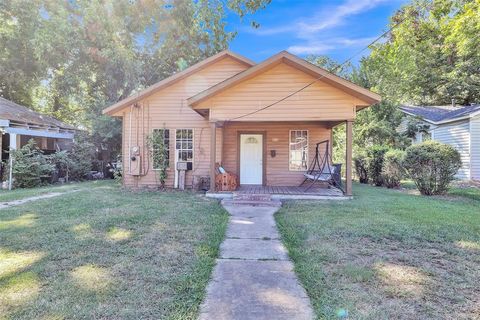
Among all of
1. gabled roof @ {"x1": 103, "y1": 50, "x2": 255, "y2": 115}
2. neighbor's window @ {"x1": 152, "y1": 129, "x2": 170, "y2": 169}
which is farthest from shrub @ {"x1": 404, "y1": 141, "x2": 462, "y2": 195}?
neighbor's window @ {"x1": 152, "y1": 129, "x2": 170, "y2": 169}

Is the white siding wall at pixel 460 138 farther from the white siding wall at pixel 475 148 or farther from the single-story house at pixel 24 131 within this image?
the single-story house at pixel 24 131

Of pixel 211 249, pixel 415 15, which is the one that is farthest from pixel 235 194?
pixel 415 15

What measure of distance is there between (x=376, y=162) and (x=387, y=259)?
8944mm

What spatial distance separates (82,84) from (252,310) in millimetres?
18578

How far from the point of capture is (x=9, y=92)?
19219 millimetres

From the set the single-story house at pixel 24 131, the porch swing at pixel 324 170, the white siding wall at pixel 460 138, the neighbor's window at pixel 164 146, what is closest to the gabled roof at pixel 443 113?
the white siding wall at pixel 460 138

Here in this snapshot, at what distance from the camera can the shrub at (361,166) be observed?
12.3 m

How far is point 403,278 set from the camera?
9.71 feet

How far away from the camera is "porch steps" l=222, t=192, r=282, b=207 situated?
707 centimetres

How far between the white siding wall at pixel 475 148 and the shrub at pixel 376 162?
19.1 ft

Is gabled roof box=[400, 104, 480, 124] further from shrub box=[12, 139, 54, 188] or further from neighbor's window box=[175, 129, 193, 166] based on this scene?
shrub box=[12, 139, 54, 188]

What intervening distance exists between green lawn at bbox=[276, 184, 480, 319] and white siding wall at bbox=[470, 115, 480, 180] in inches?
371

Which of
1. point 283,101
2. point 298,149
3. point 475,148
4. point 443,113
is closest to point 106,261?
point 283,101

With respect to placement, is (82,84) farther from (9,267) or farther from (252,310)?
(252,310)
